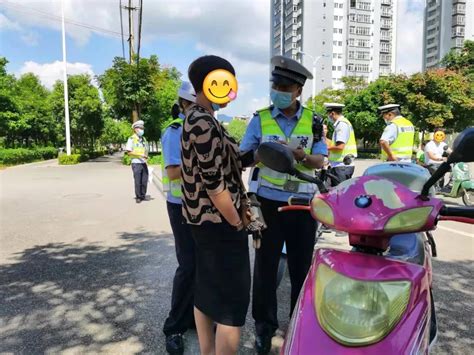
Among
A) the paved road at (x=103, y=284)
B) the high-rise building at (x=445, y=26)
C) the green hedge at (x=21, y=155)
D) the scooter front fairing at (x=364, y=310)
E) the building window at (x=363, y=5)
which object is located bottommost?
the paved road at (x=103, y=284)

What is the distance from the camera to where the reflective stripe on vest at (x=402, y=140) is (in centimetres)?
627

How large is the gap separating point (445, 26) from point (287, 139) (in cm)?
11379

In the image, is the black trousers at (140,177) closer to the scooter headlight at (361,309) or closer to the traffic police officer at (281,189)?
the traffic police officer at (281,189)

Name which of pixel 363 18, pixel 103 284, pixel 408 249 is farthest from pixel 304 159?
pixel 363 18

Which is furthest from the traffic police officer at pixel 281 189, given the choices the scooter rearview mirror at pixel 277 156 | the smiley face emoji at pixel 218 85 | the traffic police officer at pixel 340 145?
the traffic police officer at pixel 340 145

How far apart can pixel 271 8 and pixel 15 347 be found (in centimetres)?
12686

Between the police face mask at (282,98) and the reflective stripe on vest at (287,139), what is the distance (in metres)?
0.13

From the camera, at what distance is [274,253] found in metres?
3.15

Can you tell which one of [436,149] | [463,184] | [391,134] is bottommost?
[463,184]

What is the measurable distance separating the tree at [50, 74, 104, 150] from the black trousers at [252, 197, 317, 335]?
31.9 m

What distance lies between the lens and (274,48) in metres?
121

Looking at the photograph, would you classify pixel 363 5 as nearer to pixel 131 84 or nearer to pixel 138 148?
pixel 131 84

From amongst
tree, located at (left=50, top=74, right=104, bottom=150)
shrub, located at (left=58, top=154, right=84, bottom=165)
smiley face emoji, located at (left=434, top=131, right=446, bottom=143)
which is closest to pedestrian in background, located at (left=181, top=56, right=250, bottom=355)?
smiley face emoji, located at (left=434, top=131, right=446, bottom=143)

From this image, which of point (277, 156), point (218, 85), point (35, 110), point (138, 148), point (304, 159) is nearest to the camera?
point (277, 156)
